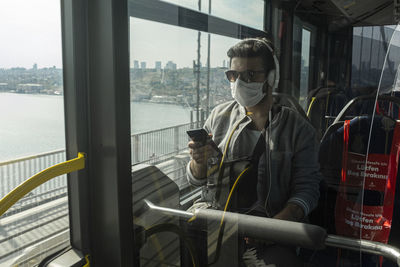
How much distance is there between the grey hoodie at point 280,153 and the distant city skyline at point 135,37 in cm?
24

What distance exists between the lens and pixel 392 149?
1254 mm

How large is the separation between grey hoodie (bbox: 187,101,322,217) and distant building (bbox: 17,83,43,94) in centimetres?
65

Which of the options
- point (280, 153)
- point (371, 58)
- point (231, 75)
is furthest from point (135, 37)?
point (371, 58)

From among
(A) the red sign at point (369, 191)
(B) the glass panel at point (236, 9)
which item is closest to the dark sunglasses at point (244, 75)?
(B) the glass panel at point (236, 9)

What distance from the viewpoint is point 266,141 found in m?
1.46

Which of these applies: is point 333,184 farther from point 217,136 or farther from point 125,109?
point 125,109

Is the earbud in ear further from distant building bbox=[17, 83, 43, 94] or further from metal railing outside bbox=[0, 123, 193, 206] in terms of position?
distant building bbox=[17, 83, 43, 94]

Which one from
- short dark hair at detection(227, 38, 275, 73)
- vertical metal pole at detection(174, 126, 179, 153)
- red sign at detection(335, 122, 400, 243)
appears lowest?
red sign at detection(335, 122, 400, 243)

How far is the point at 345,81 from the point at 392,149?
258 millimetres

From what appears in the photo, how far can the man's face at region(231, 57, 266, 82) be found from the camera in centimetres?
145

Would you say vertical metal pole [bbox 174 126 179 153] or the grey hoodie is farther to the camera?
vertical metal pole [bbox 174 126 179 153]

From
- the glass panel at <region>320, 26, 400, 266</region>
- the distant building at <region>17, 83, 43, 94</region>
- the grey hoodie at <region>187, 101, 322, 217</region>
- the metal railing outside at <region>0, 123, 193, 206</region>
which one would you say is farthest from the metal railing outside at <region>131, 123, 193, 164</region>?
the glass panel at <region>320, 26, 400, 266</region>

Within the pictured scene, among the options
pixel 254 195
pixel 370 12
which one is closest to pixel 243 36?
pixel 370 12

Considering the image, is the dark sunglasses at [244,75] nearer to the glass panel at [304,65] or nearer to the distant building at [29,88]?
the glass panel at [304,65]
